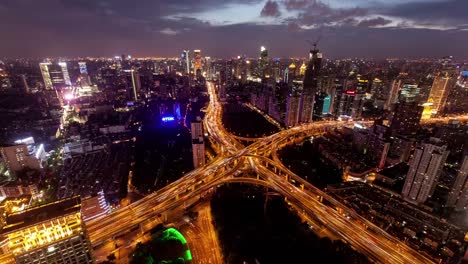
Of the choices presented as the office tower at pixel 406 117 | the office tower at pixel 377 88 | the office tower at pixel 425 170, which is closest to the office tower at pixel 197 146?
the office tower at pixel 425 170

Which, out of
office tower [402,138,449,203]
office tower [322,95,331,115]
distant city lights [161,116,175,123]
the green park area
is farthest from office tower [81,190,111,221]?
office tower [322,95,331,115]

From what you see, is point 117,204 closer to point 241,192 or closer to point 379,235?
point 241,192

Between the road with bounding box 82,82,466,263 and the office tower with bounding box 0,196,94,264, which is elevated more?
the office tower with bounding box 0,196,94,264

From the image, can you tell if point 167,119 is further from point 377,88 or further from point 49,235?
point 377,88

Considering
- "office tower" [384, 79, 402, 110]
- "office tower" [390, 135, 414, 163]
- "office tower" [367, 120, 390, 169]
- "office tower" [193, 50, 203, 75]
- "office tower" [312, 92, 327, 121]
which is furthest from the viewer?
"office tower" [193, 50, 203, 75]

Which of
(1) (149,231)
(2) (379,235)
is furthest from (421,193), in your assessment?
(1) (149,231)

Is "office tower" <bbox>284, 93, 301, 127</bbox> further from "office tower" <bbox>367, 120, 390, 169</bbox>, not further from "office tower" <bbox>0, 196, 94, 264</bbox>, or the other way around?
"office tower" <bbox>0, 196, 94, 264</bbox>
